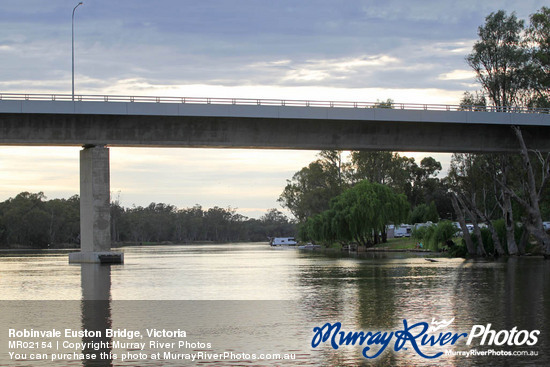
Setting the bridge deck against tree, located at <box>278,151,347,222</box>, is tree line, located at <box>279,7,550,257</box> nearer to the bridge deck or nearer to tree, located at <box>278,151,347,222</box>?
the bridge deck

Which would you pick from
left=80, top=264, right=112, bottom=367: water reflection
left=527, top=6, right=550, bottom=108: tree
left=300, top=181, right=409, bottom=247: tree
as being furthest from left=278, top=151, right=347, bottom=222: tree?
left=80, top=264, right=112, bottom=367: water reflection

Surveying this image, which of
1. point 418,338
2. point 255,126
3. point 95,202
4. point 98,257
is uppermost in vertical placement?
point 255,126

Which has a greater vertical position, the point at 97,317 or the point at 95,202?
the point at 95,202

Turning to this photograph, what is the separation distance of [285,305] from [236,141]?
32932 mm

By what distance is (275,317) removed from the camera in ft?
71.3

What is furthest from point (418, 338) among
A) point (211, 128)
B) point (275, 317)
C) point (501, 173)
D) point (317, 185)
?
point (317, 185)

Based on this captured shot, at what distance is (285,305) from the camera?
24.9 m

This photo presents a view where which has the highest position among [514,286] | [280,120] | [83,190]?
[280,120]

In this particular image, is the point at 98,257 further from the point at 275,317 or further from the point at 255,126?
the point at 275,317

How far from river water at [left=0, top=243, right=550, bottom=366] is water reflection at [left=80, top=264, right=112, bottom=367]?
0.04 m

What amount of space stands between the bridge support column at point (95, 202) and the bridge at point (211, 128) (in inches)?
2.9

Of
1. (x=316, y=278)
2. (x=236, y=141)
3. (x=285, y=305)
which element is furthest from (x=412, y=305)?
(x=236, y=141)

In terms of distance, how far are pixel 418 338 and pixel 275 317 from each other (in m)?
5.17

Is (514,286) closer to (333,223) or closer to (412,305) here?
(412,305)
